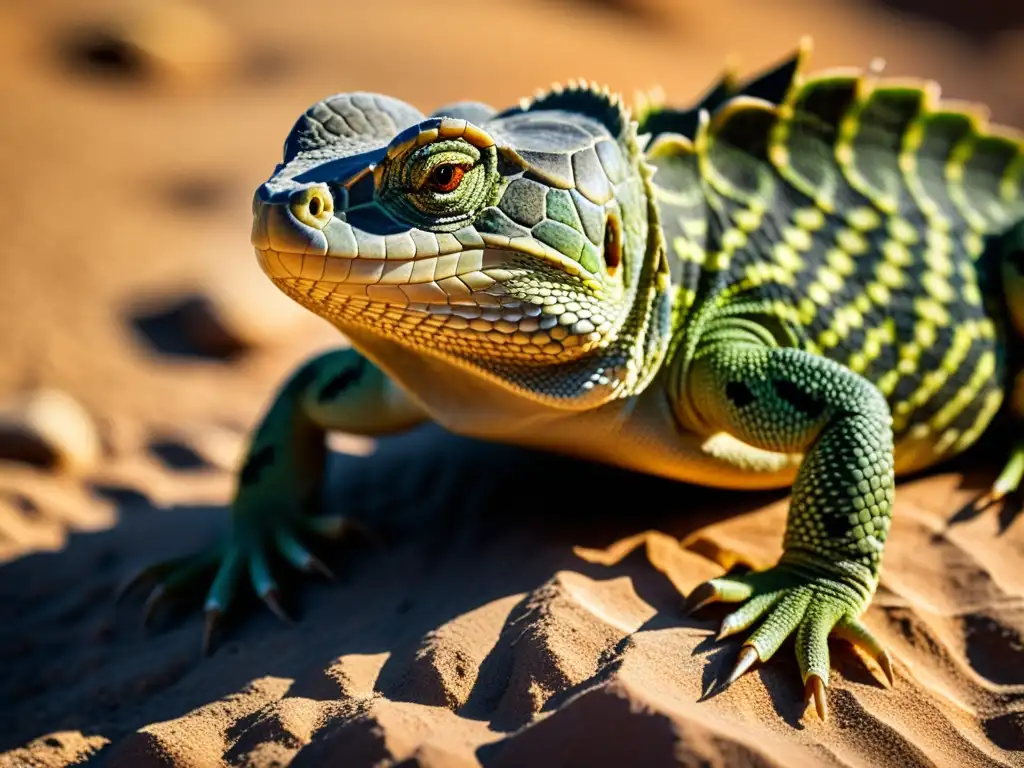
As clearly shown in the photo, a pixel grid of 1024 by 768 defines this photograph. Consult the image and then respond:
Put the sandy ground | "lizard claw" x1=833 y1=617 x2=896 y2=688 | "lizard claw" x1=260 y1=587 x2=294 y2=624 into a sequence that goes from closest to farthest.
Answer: the sandy ground → "lizard claw" x1=833 y1=617 x2=896 y2=688 → "lizard claw" x1=260 y1=587 x2=294 y2=624

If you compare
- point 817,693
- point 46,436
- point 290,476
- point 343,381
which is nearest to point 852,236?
point 817,693

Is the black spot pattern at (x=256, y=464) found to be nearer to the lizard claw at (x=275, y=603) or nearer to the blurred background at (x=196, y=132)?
the lizard claw at (x=275, y=603)

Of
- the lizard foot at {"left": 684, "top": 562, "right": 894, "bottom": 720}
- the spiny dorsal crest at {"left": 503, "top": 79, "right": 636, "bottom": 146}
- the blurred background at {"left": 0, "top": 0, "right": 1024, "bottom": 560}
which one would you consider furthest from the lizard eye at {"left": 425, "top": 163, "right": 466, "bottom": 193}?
the blurred background at {"left": 0, "top": 0, "right": 1024, "bottom": 560}

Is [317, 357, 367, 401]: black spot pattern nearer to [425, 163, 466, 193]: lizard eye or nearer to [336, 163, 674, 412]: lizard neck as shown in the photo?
[336, 163, 674, 412]: lizard neck

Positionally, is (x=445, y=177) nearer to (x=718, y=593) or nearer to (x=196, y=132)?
(x=718, y=593)

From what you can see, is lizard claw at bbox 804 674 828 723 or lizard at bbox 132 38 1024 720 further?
lizard at bbox 132 38 1024 720

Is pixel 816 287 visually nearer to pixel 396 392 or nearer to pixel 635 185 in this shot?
pixel 635 185

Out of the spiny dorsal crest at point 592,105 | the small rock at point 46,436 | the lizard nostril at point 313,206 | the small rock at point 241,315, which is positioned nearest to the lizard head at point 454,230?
the lizard nostril at point 313,206
